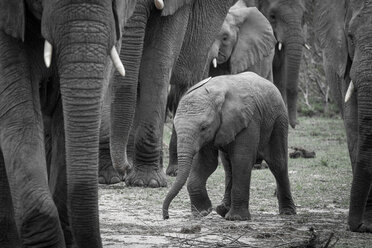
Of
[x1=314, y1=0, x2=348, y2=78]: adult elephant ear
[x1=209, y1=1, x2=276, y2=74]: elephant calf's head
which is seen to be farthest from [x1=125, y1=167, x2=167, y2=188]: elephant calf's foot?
[x1=209, y1=1, x2=276, y2=74]: elephant calf's head

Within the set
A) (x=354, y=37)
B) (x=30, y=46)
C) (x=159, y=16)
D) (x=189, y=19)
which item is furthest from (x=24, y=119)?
(x=189, y=19)

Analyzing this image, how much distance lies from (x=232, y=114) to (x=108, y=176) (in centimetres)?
257

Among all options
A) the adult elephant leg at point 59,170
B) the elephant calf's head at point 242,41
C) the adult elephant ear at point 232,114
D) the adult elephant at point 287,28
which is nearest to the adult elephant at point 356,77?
the adult elephant ear at point 232,114

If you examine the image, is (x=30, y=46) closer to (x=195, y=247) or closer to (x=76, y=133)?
(x=76, y=133)

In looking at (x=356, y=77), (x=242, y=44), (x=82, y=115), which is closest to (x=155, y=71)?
(x=356, y=77)

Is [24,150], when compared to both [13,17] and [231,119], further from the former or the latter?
[231,119]

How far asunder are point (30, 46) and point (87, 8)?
0.59 m

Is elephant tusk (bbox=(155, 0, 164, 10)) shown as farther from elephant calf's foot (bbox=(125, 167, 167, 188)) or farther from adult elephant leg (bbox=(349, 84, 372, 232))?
adult elephant leg (bbox=(349, 84, 372, 232))

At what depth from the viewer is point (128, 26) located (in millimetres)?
8148

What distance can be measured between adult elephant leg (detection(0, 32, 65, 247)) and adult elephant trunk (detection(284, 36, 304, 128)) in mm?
9788

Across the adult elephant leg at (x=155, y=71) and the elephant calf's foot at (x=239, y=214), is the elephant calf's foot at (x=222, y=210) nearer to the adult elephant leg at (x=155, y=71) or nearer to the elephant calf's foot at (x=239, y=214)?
the elephant calf's foot at (x=239, y=214)

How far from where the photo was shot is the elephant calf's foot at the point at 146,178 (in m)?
9.16

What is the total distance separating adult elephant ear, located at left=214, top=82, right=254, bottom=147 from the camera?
Result: 7371 mm

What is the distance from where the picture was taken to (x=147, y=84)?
876cm
